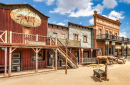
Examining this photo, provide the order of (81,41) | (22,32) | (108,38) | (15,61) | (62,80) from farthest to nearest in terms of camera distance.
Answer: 1. (108,38)
2. (81,41)
3. (22,32)
4. (15,61)
5. (62,80)

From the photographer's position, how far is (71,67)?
663 inches

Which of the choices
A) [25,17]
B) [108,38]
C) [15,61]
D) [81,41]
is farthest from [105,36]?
[15,61]

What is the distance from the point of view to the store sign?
14505mm

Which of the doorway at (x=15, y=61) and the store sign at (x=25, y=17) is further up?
the store sign at (x=25, y=17)

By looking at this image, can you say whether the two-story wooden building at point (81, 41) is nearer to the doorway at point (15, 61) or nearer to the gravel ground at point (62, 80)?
the doorway at point (15, 61)

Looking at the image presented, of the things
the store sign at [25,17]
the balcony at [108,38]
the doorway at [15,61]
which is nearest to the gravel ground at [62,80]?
the doorway at [15,61]

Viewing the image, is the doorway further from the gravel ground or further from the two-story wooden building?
the two-story wooden building

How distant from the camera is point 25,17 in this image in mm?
15211

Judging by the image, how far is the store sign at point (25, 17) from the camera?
1450cm

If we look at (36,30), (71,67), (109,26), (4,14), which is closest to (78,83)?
(71,67)

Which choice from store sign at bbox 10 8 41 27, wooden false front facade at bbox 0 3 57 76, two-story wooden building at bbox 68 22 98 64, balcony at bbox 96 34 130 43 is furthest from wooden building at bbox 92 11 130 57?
store sign at bbox 10 8 41 27

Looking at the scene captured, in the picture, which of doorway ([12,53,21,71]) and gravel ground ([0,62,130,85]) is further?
doorway ([12,53,21,71])

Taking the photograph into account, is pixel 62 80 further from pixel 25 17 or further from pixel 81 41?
pixel 81 41

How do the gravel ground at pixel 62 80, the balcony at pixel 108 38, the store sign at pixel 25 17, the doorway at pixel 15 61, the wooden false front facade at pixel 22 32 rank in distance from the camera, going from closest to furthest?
1. the gravel ground at pixel 62 80
2. the wooden false front facade at pixel 22 32
3. the doorway at pixel 15 61
4. the store sign at pixel 25 17
5. the balcony at pixel 108 38
